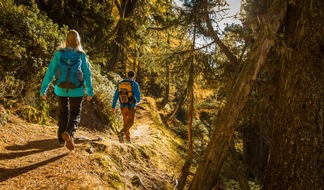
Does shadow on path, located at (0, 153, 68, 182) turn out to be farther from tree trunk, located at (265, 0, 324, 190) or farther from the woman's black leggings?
tree trunk, located at (265, 0, 324, 190)

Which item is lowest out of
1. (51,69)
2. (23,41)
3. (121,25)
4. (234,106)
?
(234,106)

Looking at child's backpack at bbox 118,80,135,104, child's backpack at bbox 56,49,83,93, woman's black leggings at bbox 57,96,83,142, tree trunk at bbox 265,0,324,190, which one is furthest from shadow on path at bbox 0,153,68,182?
tree trunk at bbox 265,0,324,190

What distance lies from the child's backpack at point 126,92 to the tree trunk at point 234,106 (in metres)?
3.53

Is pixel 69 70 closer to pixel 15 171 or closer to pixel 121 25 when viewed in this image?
pixel 15 171

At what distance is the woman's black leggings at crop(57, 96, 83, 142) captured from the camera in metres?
4.95

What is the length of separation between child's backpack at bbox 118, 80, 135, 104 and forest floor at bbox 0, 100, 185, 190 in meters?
1.33

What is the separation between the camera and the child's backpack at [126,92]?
7.34 m

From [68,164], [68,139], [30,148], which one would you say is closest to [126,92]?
[68,139]

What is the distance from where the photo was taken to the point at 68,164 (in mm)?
4496

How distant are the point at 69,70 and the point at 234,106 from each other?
307cm

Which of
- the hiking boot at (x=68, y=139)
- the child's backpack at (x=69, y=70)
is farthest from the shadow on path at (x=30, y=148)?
the child's backpack at (x=69, y=70)

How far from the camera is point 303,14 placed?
14.3 ft

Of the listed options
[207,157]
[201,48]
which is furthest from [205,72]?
[207,157]

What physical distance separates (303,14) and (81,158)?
4.76 metres
